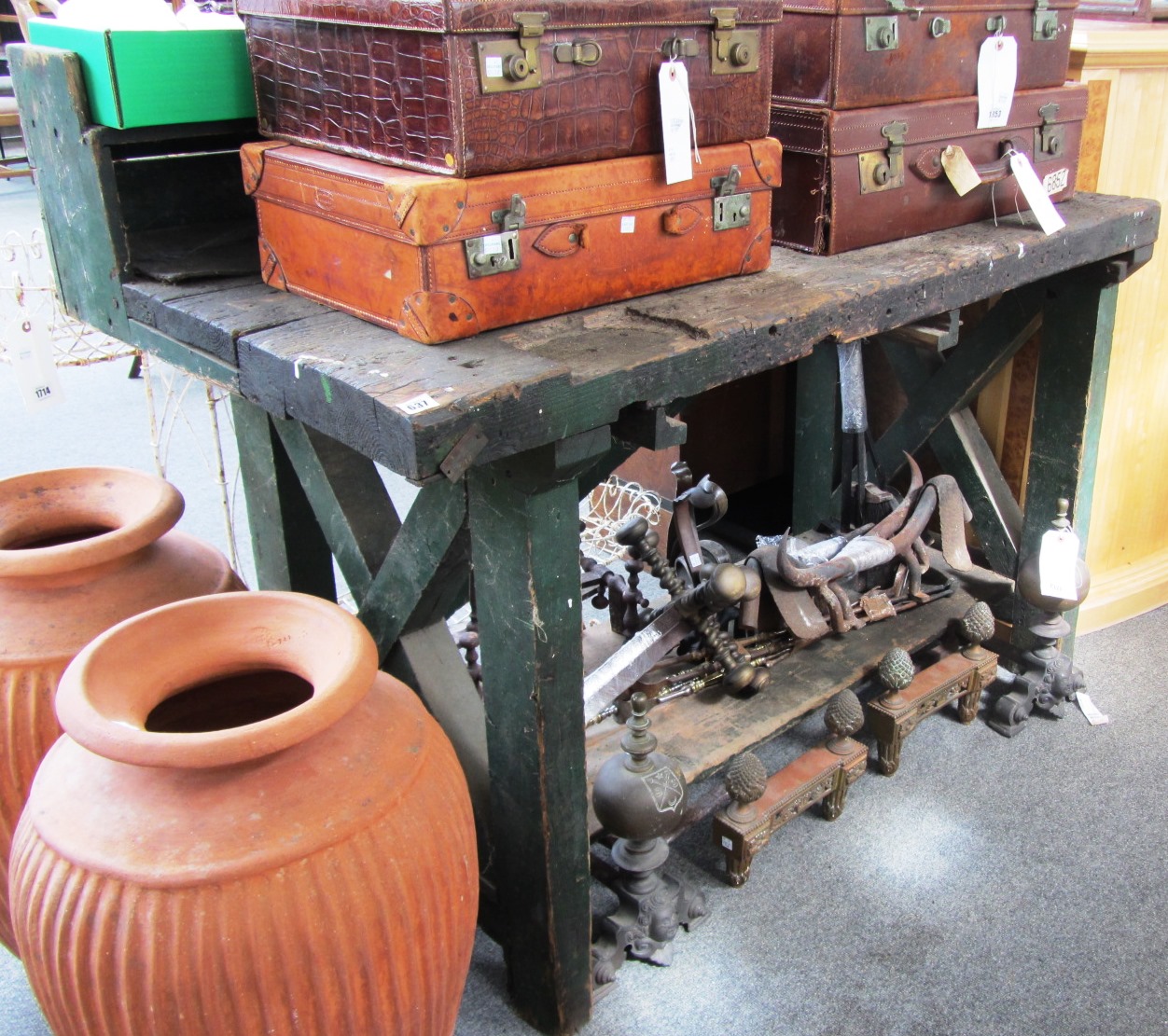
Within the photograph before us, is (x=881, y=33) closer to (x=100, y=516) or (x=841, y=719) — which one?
(x=841, y=719)

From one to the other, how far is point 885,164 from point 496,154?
0.74m

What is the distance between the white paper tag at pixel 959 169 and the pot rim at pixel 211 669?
1246mm

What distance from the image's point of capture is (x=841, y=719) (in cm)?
208

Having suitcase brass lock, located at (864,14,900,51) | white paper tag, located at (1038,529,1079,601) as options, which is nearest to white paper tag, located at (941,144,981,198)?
suitcase brass lock, located at (864,14,900,51)

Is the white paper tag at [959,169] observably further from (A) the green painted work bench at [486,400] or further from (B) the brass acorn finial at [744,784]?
(B) the brass acorn finial at [744,784]

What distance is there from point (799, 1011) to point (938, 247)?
4.06 ft

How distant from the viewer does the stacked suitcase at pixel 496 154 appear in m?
1.30

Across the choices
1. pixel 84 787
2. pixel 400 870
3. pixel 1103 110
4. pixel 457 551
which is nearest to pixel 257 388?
pixel 457 551

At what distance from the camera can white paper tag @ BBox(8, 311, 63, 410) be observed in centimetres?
189

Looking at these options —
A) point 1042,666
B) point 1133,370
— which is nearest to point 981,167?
point 1133,370

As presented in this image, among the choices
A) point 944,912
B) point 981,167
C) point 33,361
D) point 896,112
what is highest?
point 896,112

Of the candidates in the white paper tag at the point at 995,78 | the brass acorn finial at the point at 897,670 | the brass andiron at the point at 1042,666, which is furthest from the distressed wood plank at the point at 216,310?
the brass andiron at the point at 1042,666

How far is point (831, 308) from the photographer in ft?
5.06

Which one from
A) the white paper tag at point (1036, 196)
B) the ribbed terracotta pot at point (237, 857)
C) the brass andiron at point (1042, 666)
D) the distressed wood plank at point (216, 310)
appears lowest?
the brass andiron at point (1042, 666)
